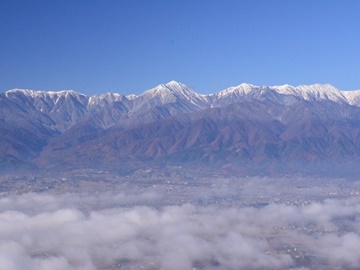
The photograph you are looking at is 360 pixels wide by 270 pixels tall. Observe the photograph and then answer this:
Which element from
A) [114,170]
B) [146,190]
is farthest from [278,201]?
[114,170]

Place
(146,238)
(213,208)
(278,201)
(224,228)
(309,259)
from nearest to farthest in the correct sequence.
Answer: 1. (309,259)
2. (146,238)
3. (224,228)
4. (213,208)
5. (278,201)

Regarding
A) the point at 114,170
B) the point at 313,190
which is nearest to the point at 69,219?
the point at 313,190

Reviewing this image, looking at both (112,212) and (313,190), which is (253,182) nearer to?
(313,190)

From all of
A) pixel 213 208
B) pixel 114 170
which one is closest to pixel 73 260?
pixel 213 208

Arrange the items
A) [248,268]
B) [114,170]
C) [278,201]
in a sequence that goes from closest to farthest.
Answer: [248,268] → [278,201] → [114,170]

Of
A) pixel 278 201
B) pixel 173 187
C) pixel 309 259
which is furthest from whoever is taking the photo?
pixel 173 187

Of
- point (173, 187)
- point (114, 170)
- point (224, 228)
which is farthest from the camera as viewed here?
point (114, 170)

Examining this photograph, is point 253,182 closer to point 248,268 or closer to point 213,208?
point 213,208

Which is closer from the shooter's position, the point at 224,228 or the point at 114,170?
the point at 224,228

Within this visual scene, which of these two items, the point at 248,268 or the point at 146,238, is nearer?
the point at 248,268
